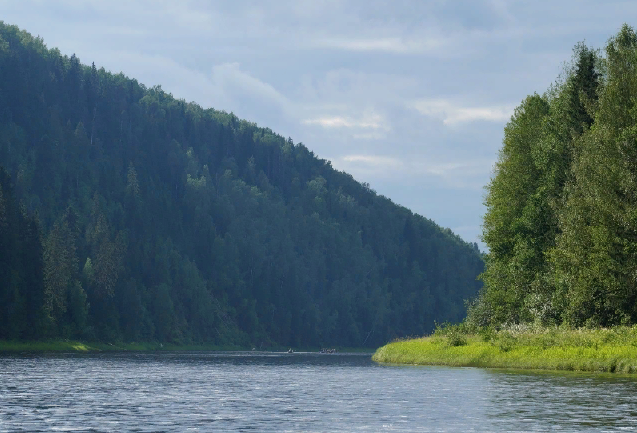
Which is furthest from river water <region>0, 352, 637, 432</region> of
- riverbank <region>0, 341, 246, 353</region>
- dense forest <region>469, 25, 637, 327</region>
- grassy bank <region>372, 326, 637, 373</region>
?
riverbank <region>0, 341, 246, 353</region>

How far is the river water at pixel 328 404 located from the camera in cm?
2955

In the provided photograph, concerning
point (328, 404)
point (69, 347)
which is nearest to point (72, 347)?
point (69, 347)

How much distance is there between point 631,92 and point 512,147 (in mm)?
17398

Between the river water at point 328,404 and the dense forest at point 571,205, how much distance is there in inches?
550

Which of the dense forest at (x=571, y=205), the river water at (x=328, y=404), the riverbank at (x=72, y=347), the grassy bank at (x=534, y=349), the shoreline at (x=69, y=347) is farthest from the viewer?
the riverbank at (x=72, y=347)

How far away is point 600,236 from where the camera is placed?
2571 inches

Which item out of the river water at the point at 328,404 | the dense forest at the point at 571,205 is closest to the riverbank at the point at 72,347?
the dense forest at the point at 571,205

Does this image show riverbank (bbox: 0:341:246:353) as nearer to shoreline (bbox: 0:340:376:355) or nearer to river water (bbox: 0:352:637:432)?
shoreline (bbox: 0:340:376:355)

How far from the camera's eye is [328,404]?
3834cm

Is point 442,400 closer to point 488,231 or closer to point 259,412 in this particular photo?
point 259,412

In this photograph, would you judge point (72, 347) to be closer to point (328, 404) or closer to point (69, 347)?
point (69, 347)

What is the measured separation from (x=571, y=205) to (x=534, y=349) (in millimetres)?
12429

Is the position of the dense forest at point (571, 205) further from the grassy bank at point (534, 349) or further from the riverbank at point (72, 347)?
the riverbank at point (72, 347)

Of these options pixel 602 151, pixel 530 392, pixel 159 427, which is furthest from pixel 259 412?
pixel 602 151
